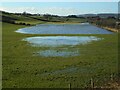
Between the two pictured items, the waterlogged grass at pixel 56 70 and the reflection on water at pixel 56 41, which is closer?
the waterlogged grass at pixel 56 70

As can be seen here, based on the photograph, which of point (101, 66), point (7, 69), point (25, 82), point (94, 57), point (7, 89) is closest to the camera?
point (7, 89)

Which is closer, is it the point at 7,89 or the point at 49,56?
the point at 7,89

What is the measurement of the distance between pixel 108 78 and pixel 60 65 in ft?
26.9

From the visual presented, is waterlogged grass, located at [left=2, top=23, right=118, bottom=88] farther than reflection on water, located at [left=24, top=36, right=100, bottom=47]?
No

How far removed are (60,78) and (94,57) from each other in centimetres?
1354

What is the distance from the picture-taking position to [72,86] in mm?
24016

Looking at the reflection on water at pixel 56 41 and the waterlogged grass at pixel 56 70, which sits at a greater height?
the reflection on water at pixel 56 41

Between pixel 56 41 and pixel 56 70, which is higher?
pixel 56 41

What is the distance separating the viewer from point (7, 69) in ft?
101

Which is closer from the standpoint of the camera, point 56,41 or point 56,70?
point 56,70

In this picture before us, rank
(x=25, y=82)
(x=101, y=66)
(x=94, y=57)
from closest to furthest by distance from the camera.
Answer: (x=25, y=82), (x=101, y=66), (x=94, y=57)

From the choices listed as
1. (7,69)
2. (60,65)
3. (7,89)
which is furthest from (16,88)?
(60,65)

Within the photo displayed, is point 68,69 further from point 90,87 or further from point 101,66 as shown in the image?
point 90,87

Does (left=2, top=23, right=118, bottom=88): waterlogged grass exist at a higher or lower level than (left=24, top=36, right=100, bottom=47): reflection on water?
lower
